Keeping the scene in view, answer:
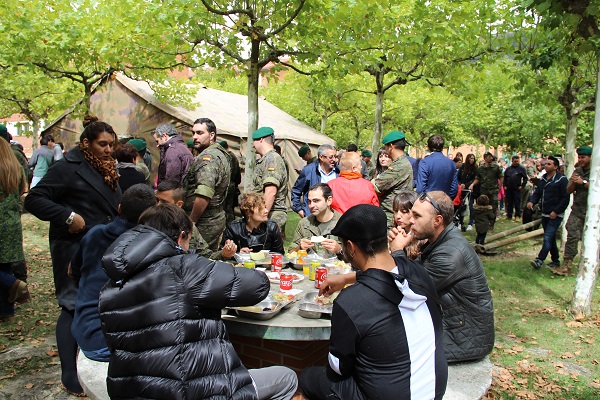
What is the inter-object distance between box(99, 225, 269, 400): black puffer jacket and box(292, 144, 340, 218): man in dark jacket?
4468 mm

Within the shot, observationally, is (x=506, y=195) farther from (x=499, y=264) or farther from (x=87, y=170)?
(x=87, y=170)

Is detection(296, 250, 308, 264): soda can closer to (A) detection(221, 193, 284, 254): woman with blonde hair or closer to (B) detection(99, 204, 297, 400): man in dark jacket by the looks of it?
(A) detection(221, 193, 284, 254): woman with blonde hair

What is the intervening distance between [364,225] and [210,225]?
338cm

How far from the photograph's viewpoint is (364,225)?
2416 mm

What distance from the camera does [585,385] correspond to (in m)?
4.35

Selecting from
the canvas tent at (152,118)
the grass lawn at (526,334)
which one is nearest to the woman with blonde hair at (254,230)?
the grass lawn at (526,334)

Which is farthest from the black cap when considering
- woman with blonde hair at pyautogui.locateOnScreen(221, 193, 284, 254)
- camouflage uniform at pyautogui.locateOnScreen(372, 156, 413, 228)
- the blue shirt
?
the blue shirt

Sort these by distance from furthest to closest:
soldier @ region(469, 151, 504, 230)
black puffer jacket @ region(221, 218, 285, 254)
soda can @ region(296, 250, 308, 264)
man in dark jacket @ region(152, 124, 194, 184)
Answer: soldier @ region(469, 151, 504, 230) < man in dark jacket @ region(152, 124, 194, 184) < black puffer jacket @ region(221, 218, 285, 254) < soda can @ region(296, 250, 308, 264)

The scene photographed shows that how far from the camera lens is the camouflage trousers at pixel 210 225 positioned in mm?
5445

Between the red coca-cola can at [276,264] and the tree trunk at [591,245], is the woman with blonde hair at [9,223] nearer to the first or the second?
the red coca-cola can at [276,264]

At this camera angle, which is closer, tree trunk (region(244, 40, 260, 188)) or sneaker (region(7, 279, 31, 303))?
sneaker (region(7, 279, 31, 303))

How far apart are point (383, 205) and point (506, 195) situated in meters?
9.37

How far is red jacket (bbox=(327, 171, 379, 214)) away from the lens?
5.55m

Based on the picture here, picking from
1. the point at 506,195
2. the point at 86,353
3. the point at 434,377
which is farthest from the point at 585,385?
the point at 506,195
